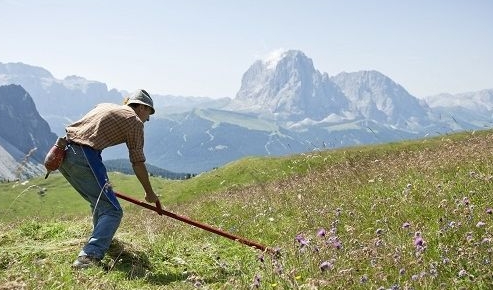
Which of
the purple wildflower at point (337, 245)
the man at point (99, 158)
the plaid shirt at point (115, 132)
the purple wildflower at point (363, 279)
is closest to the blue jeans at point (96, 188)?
the man at point (99, 158)

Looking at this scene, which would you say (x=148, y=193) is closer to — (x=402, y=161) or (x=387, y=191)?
→ (x=387, y=191)

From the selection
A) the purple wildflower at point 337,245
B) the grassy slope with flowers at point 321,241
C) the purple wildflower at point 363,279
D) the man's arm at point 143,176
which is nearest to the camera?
the purple wildflower at point 363,279

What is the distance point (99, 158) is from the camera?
8.24m

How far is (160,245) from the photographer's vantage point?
30.4 feet

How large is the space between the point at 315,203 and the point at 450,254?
18.8ft

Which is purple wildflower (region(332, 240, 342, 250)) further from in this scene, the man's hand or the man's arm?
the man's hand

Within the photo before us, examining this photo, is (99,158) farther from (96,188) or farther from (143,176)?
(143,176)

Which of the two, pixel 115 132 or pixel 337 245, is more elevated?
pixel 115 132

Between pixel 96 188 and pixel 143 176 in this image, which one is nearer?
pixel 143 176

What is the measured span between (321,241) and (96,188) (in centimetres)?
413

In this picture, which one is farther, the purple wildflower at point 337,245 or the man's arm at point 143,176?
the man's arm at point 143,176

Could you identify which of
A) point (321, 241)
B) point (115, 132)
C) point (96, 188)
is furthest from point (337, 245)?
point (96, 188)

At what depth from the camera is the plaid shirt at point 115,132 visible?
7875 millimetres

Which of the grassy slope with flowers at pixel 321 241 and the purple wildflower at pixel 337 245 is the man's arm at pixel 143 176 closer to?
the grassy slope with flowers at pixel 321 241
